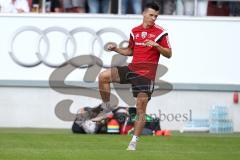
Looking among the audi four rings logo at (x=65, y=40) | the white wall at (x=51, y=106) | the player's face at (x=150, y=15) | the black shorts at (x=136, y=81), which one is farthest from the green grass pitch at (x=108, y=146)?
the audi four rings logo at (x=65, y=40)

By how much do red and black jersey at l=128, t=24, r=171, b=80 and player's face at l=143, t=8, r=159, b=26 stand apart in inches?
5.4

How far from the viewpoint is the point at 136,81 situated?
615 inches

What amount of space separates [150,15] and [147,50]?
60cm

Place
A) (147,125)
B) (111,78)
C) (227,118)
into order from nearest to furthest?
(111,78), (147,125), (227,118)

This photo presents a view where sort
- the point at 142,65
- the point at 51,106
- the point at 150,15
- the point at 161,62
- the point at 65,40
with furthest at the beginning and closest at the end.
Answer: the point at 161,62 < the point at 65,40 < the point at 51,106 < the point at 142,65 < the point at 150,15

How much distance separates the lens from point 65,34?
22188mm

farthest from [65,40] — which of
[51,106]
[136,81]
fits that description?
[136,81]

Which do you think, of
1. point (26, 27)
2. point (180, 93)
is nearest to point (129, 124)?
point (180, 93)

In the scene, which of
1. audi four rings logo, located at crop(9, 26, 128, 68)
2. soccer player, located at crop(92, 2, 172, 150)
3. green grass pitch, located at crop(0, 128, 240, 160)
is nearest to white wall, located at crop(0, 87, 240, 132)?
audi four rings logo, located at crop(9, 26, 128, 68)

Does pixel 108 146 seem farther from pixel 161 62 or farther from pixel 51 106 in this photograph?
pixel 161 62

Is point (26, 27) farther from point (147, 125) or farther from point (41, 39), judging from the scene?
Result: point (147, 125)

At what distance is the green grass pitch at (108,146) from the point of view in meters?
14.0

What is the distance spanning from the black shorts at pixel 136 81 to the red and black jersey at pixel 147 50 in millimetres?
81

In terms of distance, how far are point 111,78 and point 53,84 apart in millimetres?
6835
